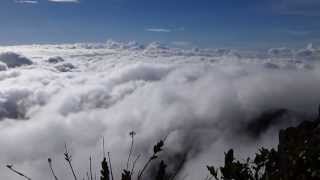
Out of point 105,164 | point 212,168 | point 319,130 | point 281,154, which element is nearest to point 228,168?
point 212,168

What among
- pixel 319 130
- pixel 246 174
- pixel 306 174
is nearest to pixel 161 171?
pixel 246 174

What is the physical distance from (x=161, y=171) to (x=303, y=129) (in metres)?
2.03

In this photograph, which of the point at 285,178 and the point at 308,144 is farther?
the point at 308,144

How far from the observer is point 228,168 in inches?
284

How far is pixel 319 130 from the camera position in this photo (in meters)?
8.91

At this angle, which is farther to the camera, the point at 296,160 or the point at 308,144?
the point at 308,144

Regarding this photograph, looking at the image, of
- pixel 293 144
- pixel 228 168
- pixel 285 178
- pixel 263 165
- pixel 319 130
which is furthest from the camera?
pixel 319 130

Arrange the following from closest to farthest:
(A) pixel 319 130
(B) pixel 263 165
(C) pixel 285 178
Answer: (C) pixel 285 178, (B) pixel 263 165, (A) pixel 319 130

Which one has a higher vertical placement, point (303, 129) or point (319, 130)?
point (303, 129)

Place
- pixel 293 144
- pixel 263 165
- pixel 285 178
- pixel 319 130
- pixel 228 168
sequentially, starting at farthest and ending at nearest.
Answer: pixel 319 130
pixel 263 165
pixel 228 168
pixel 293 144
pixel 285 178

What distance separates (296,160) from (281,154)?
0.25m

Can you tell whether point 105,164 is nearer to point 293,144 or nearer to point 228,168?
point 228,168

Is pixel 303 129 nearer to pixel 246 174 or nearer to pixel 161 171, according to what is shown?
pixel 246 174

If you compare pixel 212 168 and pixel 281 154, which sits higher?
pixel 281 154
